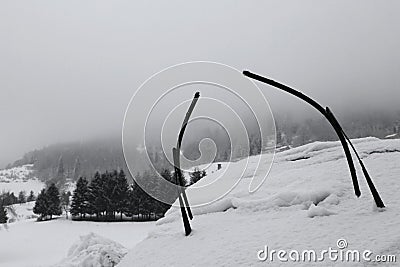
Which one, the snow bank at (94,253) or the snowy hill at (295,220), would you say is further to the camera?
the snow bank at (94,253)

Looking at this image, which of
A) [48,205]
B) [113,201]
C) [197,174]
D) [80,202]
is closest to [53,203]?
[48,205]

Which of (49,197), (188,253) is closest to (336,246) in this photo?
(188,253)

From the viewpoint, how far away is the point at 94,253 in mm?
12812

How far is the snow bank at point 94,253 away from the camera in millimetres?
12457

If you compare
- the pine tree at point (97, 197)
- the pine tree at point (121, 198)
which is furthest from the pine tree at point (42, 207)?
the pine tree at point (121, 198)

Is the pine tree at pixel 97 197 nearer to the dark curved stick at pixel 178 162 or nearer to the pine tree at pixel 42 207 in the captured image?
the pine tree at pixel 42 207

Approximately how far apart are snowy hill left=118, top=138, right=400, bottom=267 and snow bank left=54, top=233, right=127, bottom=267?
401cm

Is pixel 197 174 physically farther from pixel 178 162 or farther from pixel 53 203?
pixel 53 203

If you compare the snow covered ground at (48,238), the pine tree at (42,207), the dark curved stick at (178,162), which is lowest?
the snow covered ground at (48,238)

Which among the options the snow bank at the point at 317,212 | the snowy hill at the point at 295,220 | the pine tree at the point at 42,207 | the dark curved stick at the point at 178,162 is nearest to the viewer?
the snowy hill at the point at 295,220

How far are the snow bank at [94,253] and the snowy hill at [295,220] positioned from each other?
13.1ft

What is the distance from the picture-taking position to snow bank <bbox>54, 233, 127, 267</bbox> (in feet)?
40.9

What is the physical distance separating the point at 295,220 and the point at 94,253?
9317 millimetres

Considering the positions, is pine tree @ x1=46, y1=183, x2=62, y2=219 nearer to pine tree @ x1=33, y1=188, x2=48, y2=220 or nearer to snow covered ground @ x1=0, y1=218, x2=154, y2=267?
pine tree @ x1=33, y1=188, x2=48, y2=220
